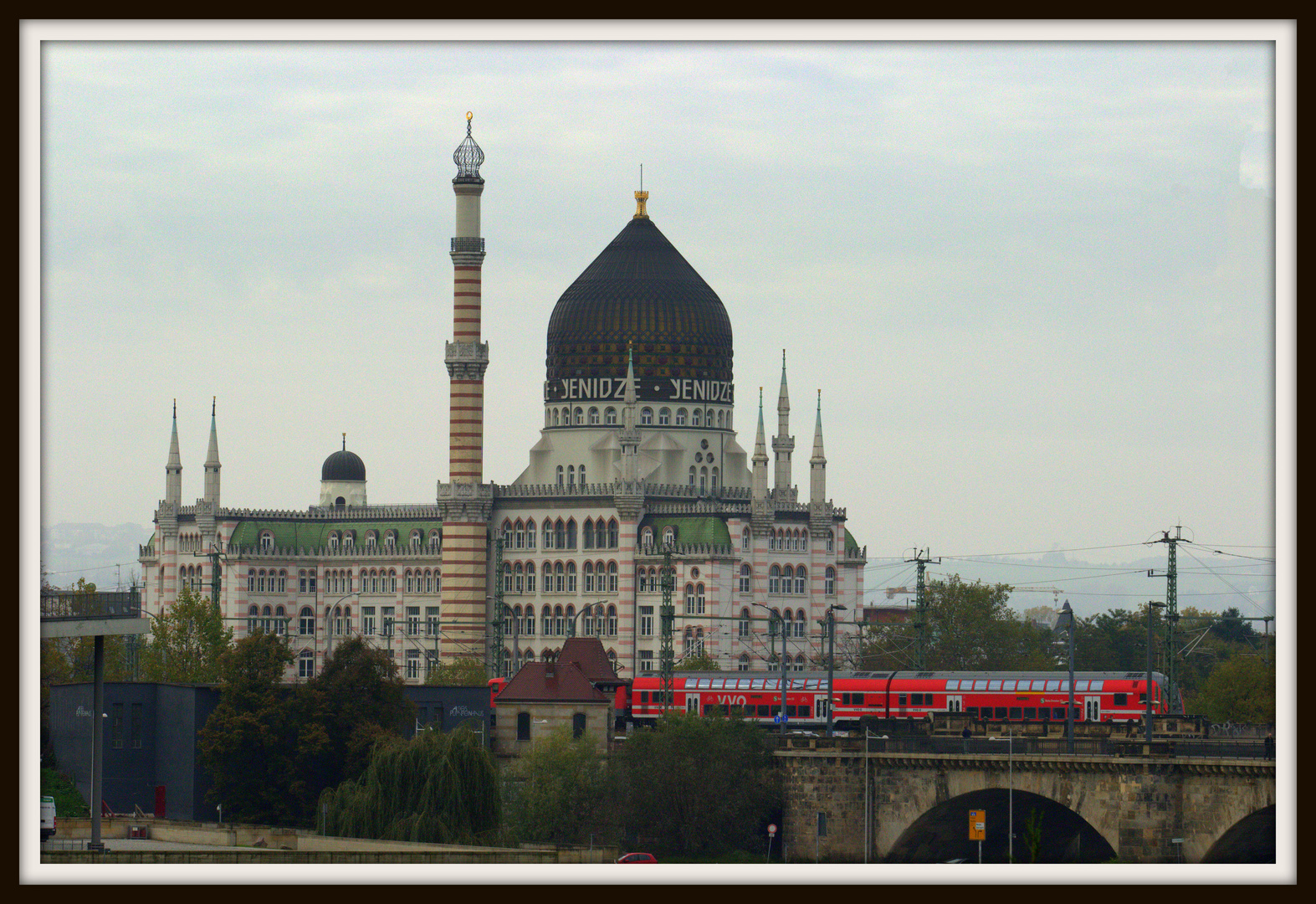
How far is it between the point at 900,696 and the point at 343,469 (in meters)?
76.5

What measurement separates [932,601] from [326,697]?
82875 mm

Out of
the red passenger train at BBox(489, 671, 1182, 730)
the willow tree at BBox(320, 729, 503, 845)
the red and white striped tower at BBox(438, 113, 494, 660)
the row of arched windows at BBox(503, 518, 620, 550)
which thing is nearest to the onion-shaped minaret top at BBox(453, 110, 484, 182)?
the red and white striped tower at BBox(438, 113, 494, 660)

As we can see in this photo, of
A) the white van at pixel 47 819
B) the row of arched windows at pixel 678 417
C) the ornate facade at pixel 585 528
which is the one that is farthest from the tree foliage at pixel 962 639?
the white van at pixel 47 819

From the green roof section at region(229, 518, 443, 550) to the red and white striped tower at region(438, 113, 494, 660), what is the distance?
891 centimetres

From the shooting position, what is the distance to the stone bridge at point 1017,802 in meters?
84.8

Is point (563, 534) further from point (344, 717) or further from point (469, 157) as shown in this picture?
point (344, 717)

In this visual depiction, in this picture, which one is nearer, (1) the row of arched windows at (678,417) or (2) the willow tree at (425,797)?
(2) the willow tree at (425,797)

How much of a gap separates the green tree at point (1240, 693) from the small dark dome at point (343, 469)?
63.8 m

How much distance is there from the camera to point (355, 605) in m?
170

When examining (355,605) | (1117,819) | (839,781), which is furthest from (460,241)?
(1117,819)

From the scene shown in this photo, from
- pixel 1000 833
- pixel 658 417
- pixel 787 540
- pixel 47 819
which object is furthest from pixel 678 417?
pixel 47 819

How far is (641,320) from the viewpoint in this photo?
550ft

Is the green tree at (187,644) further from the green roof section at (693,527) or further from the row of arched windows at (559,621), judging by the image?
the green roof section at (693,527)

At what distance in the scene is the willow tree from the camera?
90.9m
